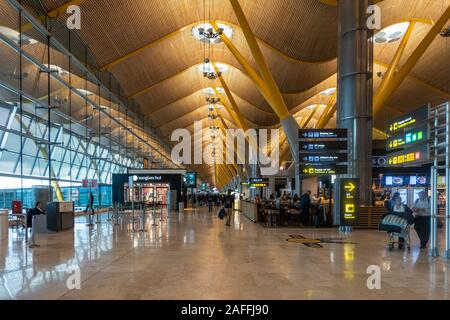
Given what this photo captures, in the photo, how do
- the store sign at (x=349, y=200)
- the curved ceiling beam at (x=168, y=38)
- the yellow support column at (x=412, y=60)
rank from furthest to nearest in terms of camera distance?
1. the curved ceiling beam at (x=168, y=38)
2. the yellow support column at (x=412, y=60)
3. the store sign at (x=349, y=200)

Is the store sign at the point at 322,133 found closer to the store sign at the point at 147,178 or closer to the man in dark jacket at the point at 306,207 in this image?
the man in dark jacket at the point at 306,207

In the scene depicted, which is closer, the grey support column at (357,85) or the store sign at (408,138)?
the store sign at (408,138)

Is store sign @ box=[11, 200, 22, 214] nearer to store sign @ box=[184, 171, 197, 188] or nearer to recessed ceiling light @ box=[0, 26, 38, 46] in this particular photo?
recessed ceiling light @ box=[0, 26, 38, 46]

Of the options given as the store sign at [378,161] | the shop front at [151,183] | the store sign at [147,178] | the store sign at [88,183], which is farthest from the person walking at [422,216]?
the store sign at [147,178]

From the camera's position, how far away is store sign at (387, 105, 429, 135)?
372 inches

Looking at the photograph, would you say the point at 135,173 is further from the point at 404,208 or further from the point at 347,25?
the point at 404,208

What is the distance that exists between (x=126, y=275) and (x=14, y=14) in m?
12.4

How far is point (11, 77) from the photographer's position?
15.1m

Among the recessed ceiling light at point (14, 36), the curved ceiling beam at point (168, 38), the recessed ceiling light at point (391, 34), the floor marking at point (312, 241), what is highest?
the recessed ceiling light at point (391, 34)

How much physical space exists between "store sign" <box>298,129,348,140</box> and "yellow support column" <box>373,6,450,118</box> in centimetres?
660

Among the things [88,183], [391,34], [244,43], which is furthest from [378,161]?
[88,183]

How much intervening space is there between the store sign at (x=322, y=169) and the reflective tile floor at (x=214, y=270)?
10.6 ft

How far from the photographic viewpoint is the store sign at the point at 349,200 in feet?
46.5
